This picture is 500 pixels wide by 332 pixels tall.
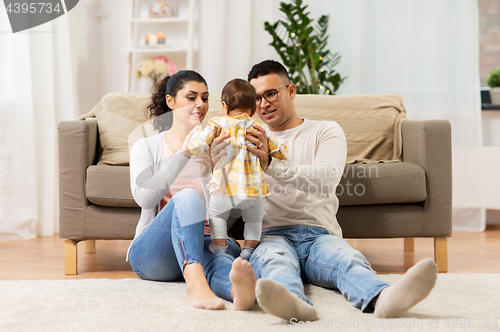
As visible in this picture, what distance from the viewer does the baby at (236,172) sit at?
1424 mm

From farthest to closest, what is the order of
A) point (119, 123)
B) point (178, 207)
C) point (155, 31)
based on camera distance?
point (155, 31), point (119, 123), point (178, 207)

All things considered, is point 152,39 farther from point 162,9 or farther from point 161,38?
point 162,9

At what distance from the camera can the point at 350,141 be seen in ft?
7.48

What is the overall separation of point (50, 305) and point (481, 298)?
4.41 feet

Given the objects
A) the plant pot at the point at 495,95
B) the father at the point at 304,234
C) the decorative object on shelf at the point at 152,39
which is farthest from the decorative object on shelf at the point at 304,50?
the father at the point at 304,234

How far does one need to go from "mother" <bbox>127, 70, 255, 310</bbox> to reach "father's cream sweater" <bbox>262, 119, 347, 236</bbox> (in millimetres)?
218

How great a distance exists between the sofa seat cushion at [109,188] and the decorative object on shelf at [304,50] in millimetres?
1709

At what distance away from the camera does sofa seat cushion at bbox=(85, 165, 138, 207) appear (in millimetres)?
1847

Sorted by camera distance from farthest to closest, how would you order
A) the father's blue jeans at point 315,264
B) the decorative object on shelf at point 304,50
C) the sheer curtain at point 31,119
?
Answer: 1. the decorative object on shelf at point 304,50
2. the sheer curtain at point 31,119
3. the father's blue jeans at point 315,264

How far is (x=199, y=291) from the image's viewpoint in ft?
4.32

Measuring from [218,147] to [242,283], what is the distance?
45cm

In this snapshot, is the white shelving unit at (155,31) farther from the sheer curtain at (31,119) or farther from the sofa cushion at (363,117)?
the sofa cushion at (363,117)
